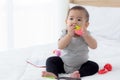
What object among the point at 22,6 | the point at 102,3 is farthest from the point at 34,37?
the point at 102,3

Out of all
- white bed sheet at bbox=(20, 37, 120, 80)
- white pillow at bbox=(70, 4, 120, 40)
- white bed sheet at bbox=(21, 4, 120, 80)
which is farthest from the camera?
white pillow at bbox=(70, 4, 120, 40)

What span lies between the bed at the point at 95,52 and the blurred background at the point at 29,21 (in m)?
0.28

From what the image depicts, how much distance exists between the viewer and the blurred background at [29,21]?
2.77 metres

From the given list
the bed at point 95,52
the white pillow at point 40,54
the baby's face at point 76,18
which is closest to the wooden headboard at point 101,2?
the bed at point 95,52

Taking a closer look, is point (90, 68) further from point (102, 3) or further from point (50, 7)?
point (50, 7)

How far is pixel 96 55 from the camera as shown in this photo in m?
1.81

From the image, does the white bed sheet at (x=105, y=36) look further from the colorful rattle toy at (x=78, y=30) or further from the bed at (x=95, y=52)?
the colorful rattle toy at (x=78, y=30)

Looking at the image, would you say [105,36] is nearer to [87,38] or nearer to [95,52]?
[95,52]

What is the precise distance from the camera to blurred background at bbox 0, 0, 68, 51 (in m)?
2.77

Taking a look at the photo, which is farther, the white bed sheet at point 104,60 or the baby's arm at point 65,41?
the baby's arm at point 65,41

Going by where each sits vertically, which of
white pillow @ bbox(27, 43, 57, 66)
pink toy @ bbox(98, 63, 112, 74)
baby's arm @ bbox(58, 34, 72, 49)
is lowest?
white pillow @ bbox(27, 43, 57, 66)

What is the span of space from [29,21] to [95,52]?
1219 millimetres

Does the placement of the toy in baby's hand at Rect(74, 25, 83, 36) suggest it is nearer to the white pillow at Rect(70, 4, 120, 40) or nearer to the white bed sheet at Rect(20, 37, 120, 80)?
the white bed sheet at Rect(20, 37, 120, 80)

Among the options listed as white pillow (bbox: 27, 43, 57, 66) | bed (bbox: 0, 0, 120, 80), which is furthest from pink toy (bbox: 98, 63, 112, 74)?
white pillow (bbox: 27, 43, 57, 66)
